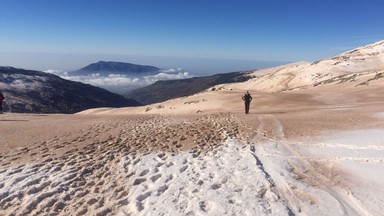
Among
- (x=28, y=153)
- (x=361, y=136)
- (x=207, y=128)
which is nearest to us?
(x=28, y=153)

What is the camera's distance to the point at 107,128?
15484 millimetres

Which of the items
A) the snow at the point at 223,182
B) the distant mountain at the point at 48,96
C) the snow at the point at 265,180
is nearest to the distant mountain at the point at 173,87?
the distant mountain at the point at 48,96

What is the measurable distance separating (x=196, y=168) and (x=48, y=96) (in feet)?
311

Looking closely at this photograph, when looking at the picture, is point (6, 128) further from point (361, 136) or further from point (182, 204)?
point (361, 136)

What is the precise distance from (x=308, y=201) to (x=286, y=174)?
5.31ft

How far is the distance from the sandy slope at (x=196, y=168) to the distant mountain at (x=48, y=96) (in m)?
63.5

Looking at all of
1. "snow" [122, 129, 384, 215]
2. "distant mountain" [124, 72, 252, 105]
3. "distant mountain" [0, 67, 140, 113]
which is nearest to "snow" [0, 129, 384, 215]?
"snow" [122, 129, 384, 215]

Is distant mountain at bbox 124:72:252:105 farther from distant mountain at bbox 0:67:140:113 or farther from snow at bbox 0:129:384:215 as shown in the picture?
snow at bbox 0:129:384:215

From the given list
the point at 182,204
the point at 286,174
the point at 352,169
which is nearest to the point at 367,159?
the point at 352,169

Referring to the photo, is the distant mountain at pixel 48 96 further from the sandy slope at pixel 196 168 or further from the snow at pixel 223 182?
the snow at pixel 223 182

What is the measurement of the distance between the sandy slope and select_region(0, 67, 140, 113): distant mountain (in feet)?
208

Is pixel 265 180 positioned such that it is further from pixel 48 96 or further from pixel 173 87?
pixel 173 87

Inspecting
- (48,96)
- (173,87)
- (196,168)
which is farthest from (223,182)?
(173,87)

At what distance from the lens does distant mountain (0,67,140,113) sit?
249 ft
